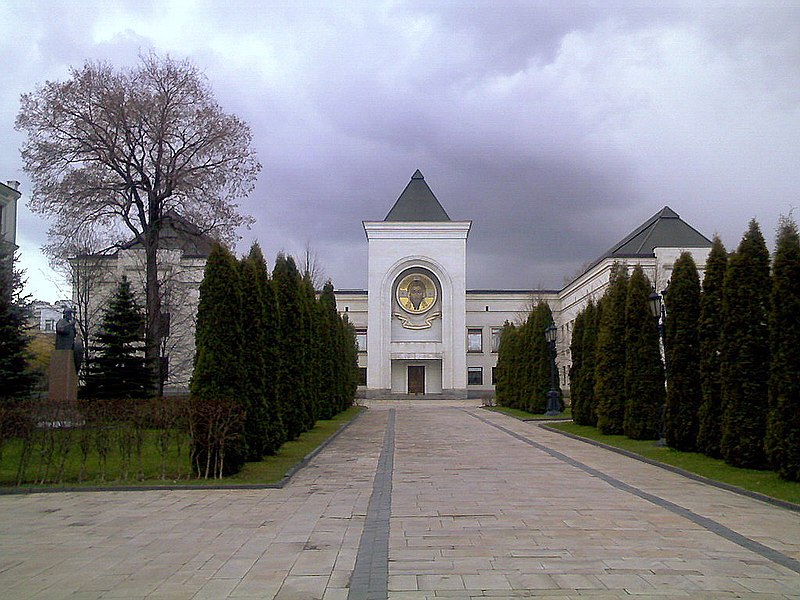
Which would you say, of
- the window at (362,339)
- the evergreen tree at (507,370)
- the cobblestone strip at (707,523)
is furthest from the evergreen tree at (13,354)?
the window at (362,339)

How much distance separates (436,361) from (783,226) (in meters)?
50.0

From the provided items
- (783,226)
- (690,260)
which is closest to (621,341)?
(690,260)

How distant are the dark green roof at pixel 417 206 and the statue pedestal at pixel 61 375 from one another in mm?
42372

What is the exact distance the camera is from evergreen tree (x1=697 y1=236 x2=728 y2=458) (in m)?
14.2

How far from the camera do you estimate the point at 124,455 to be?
1169 cm

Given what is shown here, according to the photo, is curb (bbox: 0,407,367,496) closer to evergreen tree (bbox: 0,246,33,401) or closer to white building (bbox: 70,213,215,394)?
evergreen tree (bbox: 0,246,33,401)

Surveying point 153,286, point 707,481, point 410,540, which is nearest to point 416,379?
point 153,286

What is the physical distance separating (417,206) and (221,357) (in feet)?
167

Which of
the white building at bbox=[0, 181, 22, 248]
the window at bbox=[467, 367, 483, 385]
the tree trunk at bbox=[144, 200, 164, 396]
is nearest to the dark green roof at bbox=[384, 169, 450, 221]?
the window at bbox=[467, 367, 483, 385]

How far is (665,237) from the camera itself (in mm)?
57156

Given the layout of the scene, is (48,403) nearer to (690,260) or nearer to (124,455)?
(124,455)

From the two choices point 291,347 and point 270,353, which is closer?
point 270,353

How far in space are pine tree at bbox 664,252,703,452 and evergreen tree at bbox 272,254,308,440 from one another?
8.65 m

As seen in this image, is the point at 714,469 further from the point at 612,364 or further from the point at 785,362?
the point at 612,364
